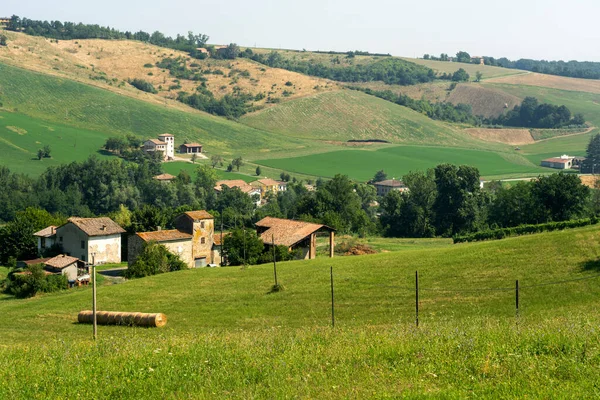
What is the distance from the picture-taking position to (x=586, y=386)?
13.0 meters

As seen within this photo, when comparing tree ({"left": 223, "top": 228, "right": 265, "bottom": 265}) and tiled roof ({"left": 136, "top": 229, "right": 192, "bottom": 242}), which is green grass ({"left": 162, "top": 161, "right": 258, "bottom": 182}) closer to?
tiled roof ({"left": 136, "top": 229, "right": 192, "bottom": 242})

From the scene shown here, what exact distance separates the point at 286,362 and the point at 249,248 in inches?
1818

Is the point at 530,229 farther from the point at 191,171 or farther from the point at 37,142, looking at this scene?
the point at 37,142

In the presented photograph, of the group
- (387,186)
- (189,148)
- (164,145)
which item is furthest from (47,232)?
(189,148)

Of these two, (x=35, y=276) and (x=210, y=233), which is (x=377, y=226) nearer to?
(x=210, y=233)

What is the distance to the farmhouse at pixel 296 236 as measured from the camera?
6281 cm

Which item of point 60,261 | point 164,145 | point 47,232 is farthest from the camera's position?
point 164,145

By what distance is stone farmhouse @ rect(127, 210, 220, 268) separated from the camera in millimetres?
64312

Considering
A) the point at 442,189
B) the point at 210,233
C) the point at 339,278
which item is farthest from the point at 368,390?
the point at 442,189

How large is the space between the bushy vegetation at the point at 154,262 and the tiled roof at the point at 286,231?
8.16 metres

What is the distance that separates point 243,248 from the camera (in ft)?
201

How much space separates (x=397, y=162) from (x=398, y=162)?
0.24 m

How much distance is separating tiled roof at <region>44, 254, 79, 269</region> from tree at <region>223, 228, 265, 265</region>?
49.6 feet

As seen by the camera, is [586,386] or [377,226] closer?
[586,386]
